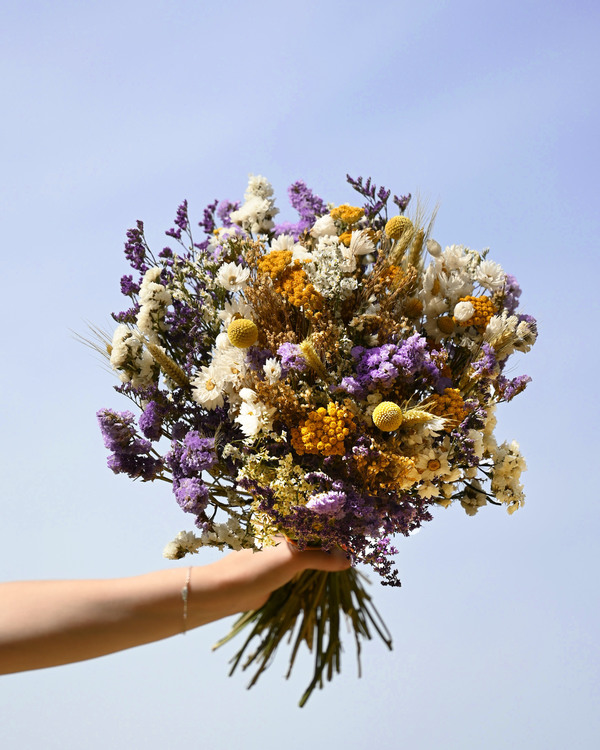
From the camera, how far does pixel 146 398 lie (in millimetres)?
2924

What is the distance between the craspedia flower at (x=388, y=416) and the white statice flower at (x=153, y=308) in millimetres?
835

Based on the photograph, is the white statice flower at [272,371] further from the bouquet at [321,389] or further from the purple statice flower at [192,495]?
the purple statice flower at [192,495]

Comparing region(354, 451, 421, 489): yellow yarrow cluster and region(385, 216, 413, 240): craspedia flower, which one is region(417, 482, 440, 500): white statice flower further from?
region(385, 216, 413, 240): craspedia flower

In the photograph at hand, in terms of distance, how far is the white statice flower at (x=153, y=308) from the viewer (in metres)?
2.92

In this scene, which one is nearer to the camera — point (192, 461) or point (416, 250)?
point (192, 461)

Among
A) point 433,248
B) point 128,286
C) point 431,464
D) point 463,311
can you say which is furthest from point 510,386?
point 128,286

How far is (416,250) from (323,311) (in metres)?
0.44

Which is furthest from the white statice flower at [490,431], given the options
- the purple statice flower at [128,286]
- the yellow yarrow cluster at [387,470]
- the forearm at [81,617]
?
the purple statice flower at [128,286]

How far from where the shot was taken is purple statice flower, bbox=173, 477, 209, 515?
271 centimetres

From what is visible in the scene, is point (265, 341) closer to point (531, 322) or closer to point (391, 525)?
point (391, 525)

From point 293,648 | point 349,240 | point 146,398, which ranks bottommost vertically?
point 293,648

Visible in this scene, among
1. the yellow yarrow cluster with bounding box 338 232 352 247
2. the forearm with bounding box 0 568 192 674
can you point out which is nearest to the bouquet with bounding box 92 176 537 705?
the yellow yarrow cluster with bounding box 338 232 352 247

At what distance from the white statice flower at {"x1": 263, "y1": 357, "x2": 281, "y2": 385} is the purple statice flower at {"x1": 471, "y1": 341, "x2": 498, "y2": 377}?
624 mm

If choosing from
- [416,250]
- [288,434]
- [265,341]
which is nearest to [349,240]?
[416,250]
